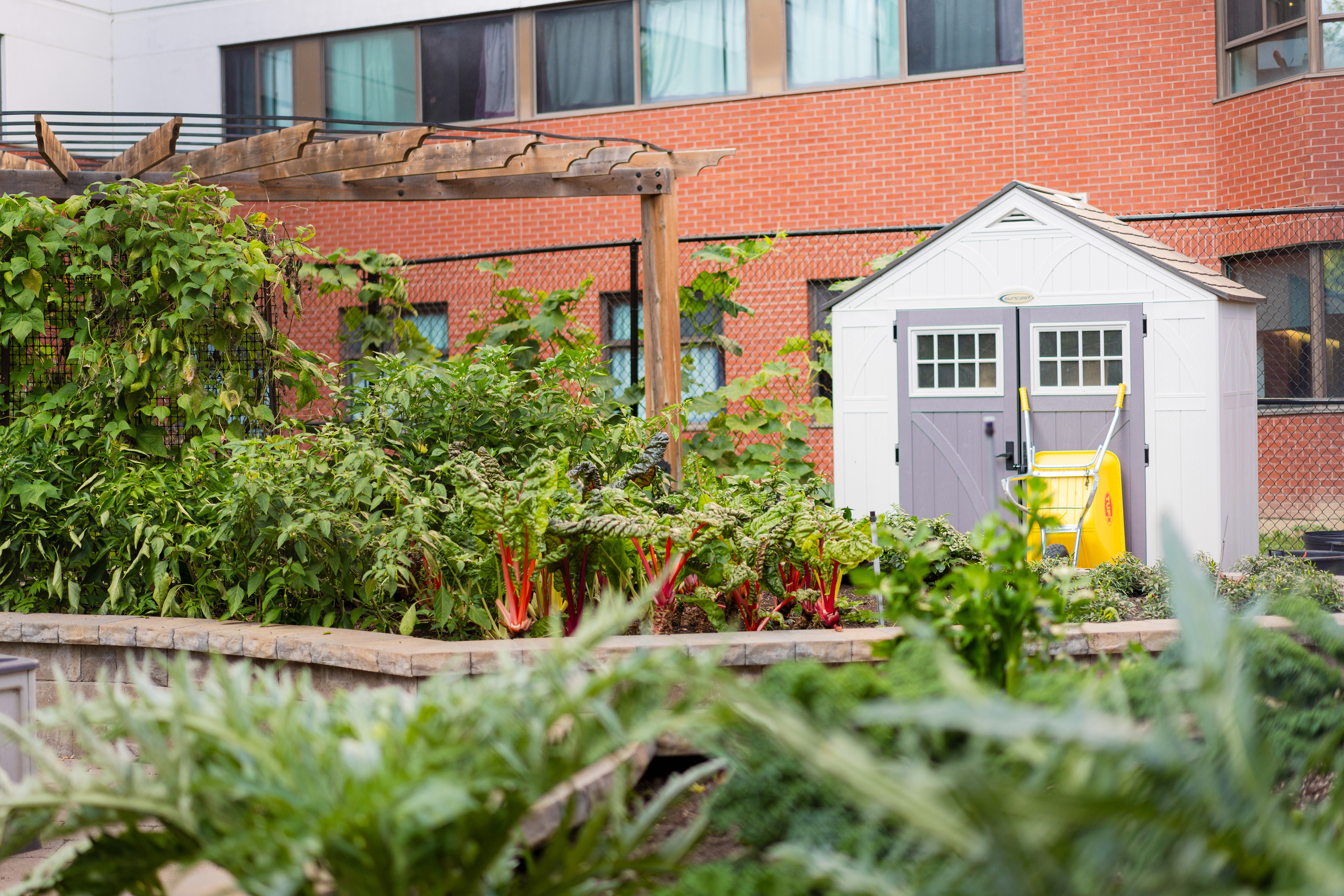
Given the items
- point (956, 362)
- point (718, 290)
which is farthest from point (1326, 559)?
point (718, 290)

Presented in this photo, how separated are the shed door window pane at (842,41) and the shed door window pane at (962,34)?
202 millimetres

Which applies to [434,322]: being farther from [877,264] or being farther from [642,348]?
[877,264]

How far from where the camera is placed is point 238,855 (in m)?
1.50

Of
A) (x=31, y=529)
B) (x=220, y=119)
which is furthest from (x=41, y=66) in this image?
(x=31, y=529)

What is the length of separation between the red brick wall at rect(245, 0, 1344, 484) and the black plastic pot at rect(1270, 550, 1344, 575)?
15.1 ft

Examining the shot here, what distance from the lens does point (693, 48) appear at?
12.6 metres

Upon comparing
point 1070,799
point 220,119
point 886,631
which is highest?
point 220,119

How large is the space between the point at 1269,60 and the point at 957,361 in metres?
6.24

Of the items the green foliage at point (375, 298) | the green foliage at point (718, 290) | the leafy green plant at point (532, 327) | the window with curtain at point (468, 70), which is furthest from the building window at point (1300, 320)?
the window with curtain at point (468, 70)

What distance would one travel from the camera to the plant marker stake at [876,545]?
4.64 m

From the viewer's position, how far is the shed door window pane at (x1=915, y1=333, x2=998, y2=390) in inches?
267

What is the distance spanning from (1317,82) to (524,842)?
36.1 feet

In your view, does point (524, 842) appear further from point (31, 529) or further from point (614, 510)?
point (31, 529)

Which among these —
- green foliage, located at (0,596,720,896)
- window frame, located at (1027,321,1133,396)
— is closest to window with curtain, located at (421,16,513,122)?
window frame, located at (1027,321,1133,396)
